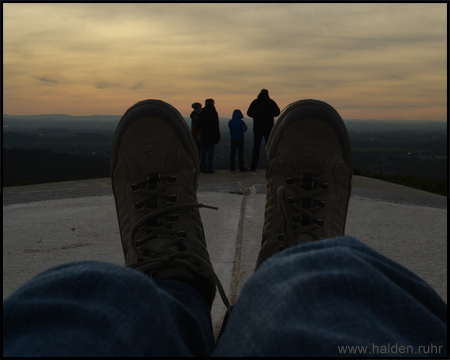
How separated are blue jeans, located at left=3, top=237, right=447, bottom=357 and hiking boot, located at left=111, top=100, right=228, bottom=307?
597 millimetres

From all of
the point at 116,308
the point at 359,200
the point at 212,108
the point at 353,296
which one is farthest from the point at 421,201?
the point at 212,108

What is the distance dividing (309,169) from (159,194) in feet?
2.66

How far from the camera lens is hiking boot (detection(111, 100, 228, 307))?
141 cm

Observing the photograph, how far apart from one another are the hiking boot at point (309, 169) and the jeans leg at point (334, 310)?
3.26ft

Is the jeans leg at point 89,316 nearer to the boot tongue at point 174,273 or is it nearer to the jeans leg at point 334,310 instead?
the jeans leg at point 334,310

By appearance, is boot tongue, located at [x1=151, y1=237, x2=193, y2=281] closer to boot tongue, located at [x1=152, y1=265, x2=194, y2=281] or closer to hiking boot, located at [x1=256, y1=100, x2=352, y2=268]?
boot tongue, located at [x1=152, y1=265, x2=194, y2=281]

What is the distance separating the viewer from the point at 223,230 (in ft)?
8.27

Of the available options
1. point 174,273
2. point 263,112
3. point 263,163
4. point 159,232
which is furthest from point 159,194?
point 263,163

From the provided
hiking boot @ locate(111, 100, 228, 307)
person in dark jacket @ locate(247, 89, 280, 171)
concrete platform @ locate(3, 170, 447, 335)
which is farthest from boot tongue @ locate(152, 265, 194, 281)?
person in dark jacket @ locate(247, 89, 280, 171)

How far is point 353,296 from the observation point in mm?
709

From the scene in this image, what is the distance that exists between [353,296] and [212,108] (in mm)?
6716

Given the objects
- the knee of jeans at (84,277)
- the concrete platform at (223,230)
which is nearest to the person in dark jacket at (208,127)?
the concrete platform at (223,230)

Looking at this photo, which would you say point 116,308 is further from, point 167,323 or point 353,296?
point 353,296

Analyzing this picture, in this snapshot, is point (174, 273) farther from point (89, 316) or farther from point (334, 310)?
point (334, 310)
